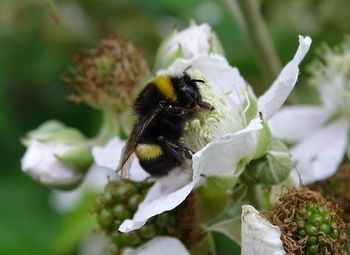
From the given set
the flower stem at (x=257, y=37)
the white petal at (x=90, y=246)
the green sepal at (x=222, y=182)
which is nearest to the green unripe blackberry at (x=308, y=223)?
the green sepal at (x=222, y=182)

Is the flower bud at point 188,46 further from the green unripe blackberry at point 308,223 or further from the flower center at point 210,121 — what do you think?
the green unripe blackberry at point 308,223

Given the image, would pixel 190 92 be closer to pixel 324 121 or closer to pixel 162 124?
pixel 162 124

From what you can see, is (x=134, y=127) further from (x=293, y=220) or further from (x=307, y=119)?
(x=307, y=119)

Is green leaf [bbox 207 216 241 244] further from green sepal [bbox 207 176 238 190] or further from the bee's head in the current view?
the bee's head

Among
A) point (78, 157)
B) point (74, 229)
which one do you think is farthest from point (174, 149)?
point (74, 229)

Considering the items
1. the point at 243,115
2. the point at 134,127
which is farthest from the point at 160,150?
the point at 243,115

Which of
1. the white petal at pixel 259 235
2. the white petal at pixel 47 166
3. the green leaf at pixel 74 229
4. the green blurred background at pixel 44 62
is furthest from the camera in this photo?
the green blurred background at pixel 44 62
